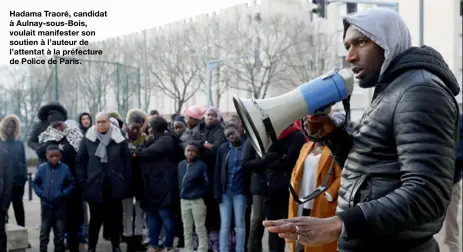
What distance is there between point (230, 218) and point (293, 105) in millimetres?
5479

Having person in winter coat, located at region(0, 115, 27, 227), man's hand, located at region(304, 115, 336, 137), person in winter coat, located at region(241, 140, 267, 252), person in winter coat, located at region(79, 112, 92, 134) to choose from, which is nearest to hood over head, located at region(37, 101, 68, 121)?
person in winter coat, located at region(79, 112, 92, 134)

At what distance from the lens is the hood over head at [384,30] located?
217 cm

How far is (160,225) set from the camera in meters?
8.30

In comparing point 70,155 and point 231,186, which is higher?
point 70,155

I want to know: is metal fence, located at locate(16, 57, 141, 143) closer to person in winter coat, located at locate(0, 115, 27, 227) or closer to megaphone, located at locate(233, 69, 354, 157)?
person in winter coat, located at locate(0, 115, 27, 227)

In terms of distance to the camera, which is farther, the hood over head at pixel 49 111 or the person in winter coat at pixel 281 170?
the hood over head at pixel 49 111

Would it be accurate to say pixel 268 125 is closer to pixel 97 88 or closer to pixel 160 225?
pixel 160 225

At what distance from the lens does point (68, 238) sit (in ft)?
26.9

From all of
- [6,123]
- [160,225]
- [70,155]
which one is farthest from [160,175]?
[6,123]

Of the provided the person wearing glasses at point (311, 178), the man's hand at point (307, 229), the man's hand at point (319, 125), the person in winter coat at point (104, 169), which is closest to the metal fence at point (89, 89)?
the person in winter coat at point (104, 169)

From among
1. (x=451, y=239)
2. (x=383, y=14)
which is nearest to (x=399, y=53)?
(x=383, y=14)

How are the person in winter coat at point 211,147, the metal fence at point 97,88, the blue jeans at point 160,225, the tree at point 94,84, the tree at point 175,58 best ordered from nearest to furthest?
the person in winter coat at point 211,147 < the blue jeans at point 160,225 < the metal fence at point 97,88 < the tree at point 94,84 < the tree at point 175,58

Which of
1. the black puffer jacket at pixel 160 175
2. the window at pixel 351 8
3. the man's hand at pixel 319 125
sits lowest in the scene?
the black puffer jacket at pixel 160 175

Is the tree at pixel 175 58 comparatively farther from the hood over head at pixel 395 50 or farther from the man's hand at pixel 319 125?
the hood over head at pixel 395 50
